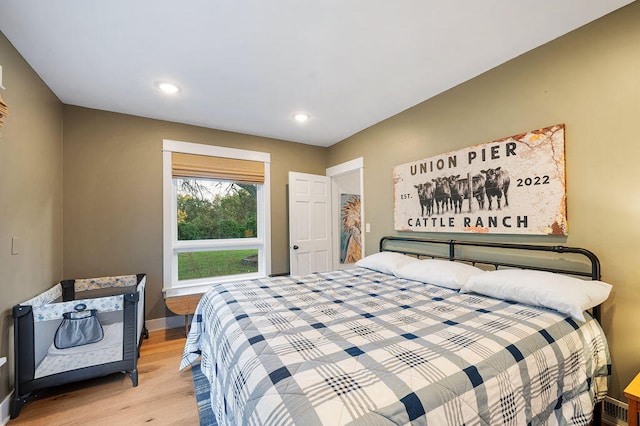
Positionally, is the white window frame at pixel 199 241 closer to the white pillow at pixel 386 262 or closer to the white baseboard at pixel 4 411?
the white baseboard at pixel 4 411

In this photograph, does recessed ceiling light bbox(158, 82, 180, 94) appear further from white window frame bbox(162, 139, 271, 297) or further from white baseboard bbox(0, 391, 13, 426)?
white baseboard bbox(0, 391, 13, 426)

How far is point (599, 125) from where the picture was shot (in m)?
1.77

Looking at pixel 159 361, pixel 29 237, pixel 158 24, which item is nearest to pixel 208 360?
pixel 159 361

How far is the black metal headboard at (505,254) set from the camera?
1792mm

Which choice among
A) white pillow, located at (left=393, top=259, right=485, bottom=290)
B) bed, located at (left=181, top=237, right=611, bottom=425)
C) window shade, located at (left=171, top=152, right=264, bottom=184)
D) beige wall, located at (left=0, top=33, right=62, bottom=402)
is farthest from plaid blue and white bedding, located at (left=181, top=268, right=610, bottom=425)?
window shade, located at (left=171, top=152, right=264, bottom=184)

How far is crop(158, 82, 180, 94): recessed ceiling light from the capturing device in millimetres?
2494

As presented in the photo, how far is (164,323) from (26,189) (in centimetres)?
196

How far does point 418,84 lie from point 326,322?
2257mm

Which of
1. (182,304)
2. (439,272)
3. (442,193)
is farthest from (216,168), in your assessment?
(439,272)

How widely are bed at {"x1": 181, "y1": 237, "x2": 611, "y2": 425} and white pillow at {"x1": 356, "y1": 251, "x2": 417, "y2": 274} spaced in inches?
16.7

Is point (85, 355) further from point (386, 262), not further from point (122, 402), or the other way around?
point (386, 262)

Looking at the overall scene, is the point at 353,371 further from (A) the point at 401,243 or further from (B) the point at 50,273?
(B) the point at 50,273

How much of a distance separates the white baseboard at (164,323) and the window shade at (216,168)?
174 cm

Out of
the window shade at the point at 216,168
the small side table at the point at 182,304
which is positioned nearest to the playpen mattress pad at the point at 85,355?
A: the small side table at the point at 182,304
